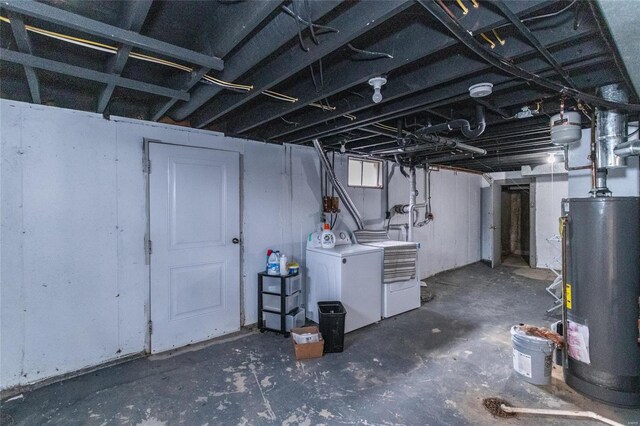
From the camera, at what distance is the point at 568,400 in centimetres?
198

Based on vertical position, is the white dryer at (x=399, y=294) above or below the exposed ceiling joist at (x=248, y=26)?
below

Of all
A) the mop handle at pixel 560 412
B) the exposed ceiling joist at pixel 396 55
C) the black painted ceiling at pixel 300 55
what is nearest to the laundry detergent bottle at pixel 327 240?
the black painted ceiling at pixel 300 55

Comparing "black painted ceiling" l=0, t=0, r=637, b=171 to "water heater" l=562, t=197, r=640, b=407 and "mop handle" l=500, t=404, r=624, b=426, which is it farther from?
"mop handle" l=500, t=404, r=624, b=426

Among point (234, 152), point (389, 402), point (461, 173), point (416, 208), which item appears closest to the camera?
point (389, 402)

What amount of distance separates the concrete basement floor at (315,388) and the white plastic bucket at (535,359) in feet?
0.22

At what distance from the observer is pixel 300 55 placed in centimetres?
155

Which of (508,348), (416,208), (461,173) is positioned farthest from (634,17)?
(461,173)

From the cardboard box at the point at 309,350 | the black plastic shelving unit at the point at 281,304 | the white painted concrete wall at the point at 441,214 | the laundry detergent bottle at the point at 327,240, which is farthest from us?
the white painted concrete wall at the point at 441,214

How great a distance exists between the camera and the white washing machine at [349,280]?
9.92 feet

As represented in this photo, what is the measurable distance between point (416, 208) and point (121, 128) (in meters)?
4.20

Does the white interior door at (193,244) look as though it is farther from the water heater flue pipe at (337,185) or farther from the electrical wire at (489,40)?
the electrical wire at (489,40)

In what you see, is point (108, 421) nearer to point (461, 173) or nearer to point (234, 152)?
point (234, 152)

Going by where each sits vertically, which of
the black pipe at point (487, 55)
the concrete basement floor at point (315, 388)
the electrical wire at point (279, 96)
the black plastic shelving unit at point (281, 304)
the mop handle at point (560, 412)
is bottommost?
the concrete basement floor at point (315, 388)

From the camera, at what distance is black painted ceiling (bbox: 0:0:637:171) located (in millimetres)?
1259
